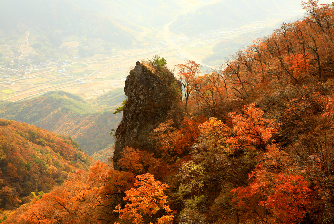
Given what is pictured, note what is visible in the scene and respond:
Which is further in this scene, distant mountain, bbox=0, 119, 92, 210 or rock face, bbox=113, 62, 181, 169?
distant mountain, bbox=0, 119, 92, 210

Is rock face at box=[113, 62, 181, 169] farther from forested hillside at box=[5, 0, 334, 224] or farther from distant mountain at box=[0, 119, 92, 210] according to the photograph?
distant mountain at box=[0, 119, 92, 210]

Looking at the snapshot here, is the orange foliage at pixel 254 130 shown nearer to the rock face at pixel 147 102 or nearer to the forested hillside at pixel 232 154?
the forested hillside at pixel 232 154

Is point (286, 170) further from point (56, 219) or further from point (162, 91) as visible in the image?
point (56, 219)

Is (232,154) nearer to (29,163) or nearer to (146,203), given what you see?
(146,203)

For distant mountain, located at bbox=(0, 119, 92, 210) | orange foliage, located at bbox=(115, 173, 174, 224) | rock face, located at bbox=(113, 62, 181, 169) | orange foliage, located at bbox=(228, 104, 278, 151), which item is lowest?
distant mountain, located at bbox=(0, 119, 92, 210)

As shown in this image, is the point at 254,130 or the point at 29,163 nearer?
the point at 254,130

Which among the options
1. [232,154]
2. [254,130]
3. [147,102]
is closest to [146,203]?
[232,154]

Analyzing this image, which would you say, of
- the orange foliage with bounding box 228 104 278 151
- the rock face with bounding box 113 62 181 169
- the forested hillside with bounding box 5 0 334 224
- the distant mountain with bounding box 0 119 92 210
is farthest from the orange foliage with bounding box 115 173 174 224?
the distant mountain with bounding box 0 119 92 210
